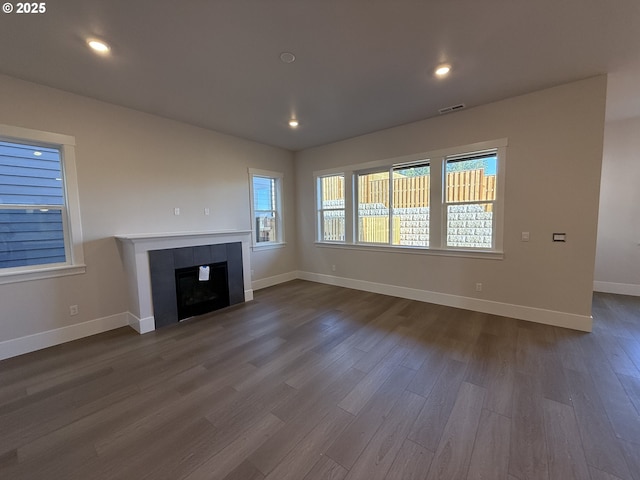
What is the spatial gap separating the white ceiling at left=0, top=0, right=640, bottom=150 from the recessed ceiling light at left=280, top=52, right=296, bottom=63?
5cm

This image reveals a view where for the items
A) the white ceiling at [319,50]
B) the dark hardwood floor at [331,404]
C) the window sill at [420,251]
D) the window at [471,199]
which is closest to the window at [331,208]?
the window sill at [420,251]

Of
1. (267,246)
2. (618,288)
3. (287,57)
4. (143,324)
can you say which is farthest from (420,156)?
(143,324)

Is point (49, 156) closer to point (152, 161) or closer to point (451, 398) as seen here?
point (152, 161)

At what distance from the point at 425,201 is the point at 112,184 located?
4487 mm

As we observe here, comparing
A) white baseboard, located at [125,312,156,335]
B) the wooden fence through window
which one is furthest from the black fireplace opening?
the wooden fence through window

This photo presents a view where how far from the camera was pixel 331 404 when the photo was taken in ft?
6.28

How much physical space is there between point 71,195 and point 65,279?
0.99m

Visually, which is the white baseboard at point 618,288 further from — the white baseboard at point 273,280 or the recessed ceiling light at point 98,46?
the recessed ceiling light at point 98,46

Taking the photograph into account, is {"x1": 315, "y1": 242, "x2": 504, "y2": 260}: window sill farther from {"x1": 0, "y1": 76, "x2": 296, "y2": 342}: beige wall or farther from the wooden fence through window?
{"x1": 0, "y1": 76, "x2": 296, "y2": 342}: beige wall

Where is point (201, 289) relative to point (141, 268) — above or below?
below

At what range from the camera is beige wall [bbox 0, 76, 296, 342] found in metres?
2.75

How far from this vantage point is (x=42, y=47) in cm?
216

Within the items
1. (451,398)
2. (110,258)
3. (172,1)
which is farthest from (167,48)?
(451,398)

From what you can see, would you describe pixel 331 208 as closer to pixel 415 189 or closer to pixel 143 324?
pixel 415 189
